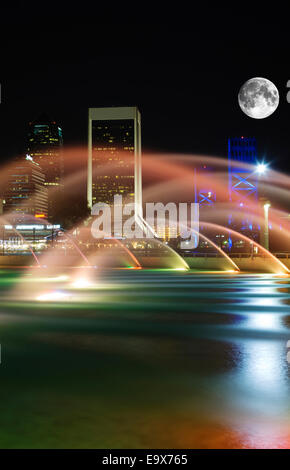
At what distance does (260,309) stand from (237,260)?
87.9ft

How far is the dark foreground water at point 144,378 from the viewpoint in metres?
5.26

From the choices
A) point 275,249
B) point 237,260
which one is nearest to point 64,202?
point 275,249

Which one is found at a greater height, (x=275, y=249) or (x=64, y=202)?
(x=64, y=202)

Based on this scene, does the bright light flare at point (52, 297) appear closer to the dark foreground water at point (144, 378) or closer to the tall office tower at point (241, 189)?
the dark foreground water at point (144, 378)

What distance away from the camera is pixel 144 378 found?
754 cm

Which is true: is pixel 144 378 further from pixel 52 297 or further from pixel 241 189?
pixel 241 189

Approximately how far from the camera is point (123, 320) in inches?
531

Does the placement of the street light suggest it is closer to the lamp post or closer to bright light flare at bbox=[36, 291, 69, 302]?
the lamp post

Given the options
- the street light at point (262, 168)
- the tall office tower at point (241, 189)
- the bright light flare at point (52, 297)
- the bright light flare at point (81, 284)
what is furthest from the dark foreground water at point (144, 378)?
the tall office tower at point (241, 189)

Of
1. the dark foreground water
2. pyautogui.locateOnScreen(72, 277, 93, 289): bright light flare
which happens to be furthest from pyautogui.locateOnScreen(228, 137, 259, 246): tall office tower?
the dark foreground water

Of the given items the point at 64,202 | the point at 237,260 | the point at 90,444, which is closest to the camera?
the point at 90,444

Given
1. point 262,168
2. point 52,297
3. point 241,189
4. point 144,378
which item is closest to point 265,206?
point 262,168

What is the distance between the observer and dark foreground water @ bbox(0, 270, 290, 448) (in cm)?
526
